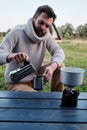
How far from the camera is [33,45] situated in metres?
2.61

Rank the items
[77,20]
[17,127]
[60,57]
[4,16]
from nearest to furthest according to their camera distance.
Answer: [17,127]
[60,57]
[4,16]
[77,20]

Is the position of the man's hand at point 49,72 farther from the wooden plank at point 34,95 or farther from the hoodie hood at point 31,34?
the wooden plank at point 34,95

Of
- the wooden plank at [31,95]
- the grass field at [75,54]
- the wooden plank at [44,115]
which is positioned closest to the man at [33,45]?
the wooden plank at [31,95]

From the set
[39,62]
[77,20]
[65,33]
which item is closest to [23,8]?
[77,20]

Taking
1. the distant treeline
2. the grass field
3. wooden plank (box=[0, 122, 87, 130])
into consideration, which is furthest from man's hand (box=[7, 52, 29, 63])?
the distant treeline

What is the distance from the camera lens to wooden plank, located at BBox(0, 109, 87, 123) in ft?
4.58

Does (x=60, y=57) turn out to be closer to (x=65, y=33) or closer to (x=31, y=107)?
(x=31, y=107)

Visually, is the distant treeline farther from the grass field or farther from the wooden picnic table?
the wooden picnic table

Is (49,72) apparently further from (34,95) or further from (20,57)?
(34,95)

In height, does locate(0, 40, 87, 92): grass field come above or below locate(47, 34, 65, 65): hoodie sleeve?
below

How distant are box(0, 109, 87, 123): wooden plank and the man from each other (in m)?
0.76

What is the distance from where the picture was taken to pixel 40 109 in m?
1.55

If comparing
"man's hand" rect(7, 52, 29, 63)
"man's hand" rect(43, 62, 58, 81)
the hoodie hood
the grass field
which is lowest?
the grass field

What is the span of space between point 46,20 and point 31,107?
1031mm
